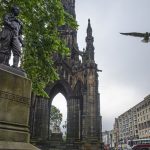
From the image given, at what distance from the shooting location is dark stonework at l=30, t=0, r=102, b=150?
24844 millimetres

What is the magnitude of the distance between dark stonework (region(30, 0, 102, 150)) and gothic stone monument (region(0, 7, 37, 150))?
19413 mm

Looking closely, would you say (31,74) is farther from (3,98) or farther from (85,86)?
(85,86)

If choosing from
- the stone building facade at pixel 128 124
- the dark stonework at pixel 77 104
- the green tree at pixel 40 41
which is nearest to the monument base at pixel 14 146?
the green tree at pixel 40 41

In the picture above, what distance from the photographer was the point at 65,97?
98.8ft

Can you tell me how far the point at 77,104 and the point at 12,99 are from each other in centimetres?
2319

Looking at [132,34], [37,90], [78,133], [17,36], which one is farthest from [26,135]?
[78,133]

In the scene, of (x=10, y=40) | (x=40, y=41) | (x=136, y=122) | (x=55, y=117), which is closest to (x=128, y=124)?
(x=136, y=122)

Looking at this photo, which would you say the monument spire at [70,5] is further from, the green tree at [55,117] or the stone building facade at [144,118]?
the stone building facade at [144,118]

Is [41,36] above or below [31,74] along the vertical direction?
above

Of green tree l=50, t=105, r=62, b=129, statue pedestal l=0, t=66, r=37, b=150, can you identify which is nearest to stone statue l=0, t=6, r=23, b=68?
statue pedestal l=0, t=66, r=37, b=150

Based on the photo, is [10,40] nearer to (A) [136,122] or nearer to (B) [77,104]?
(B) [77,104]

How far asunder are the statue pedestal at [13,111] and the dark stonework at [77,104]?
19438mm

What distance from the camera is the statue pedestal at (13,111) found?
4859 millimetres

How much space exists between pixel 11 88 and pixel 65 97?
25.0m
